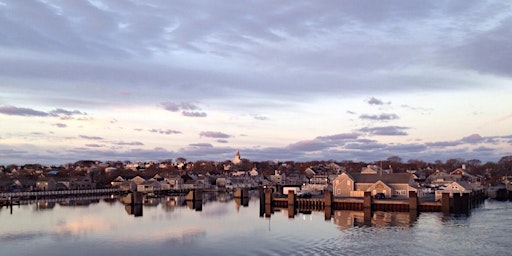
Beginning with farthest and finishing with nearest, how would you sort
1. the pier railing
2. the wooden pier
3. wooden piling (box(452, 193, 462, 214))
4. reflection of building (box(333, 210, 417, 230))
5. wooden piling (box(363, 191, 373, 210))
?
the pier railing
wooden piling (box(363, 191, 373, 210))
wooden piling (box(452, 193, 462, 214))
the wooden pier
reflection of building (box(333, 210, 417, 230))

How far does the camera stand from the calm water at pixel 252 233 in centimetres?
2945

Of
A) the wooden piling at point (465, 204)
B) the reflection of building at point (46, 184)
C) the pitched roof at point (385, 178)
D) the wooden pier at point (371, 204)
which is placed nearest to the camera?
the wooden pier at point (371, 204)

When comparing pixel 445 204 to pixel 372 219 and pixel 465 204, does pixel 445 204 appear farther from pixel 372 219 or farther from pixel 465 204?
pixel 372 219

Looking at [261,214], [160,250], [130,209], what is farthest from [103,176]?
[160,250]

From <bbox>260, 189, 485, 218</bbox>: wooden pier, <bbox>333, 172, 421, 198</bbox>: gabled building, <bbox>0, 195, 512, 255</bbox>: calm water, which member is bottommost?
<bbox>0, 195, 512, 255</bbox>: calm water

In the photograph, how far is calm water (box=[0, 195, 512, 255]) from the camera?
96.6 feet

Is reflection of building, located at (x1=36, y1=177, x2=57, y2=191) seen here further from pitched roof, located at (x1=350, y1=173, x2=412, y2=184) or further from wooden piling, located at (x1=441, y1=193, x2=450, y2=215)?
wooden piling, located at (x1=441, y1=193, x2=450, y2=215)

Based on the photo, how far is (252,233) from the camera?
36406 millimetres

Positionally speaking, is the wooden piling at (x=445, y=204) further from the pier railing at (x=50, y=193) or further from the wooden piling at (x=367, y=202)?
the pier railing at (x=50, y=193)

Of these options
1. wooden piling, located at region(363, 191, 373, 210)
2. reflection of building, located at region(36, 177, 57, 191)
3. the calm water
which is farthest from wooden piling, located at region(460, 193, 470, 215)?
reflection of building, located at region(36, 177, 57, 191)

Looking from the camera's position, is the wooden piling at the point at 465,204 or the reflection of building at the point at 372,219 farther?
the wooden piling at the point at 465,204

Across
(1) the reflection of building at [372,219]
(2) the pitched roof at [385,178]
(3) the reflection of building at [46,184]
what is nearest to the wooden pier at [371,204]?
(1) the reflection of building at [372,219]

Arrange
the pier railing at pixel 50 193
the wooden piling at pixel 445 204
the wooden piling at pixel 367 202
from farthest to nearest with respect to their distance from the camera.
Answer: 1. the pier railing at pixel 50 193
2. the wooden piling at pixel 367 202
3. the wooden piling at pixel 445 204

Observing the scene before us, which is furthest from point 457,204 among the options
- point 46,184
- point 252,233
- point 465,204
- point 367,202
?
point 46,184
